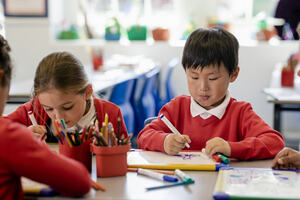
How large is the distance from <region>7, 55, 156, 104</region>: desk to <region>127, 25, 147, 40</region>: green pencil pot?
1.02 ft

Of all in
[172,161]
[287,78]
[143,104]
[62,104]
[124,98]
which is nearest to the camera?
[172,161]

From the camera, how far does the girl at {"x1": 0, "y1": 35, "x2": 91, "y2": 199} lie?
3.17 feet

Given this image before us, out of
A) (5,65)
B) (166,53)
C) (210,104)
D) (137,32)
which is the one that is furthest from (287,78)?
(5,65)

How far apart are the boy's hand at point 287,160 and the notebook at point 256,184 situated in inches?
1.4

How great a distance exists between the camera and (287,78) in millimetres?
3779

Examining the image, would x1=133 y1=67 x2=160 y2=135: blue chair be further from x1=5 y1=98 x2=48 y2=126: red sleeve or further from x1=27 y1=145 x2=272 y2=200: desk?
x1=27 y1=145 x2=272 y2=200: desk

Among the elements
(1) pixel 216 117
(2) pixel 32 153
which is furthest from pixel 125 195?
(1) pixel 216 117

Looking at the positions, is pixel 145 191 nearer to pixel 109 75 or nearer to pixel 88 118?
pixel 88 118

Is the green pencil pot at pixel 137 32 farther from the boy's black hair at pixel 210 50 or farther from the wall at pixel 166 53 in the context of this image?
the boy's black hair at pixel 210 50

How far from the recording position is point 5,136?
97cm

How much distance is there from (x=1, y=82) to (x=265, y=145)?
849 mm

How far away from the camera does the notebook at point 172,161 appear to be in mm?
1291

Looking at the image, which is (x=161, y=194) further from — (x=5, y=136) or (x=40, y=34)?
(x=40, y=34)

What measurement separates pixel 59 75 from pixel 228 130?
657 millimetres
